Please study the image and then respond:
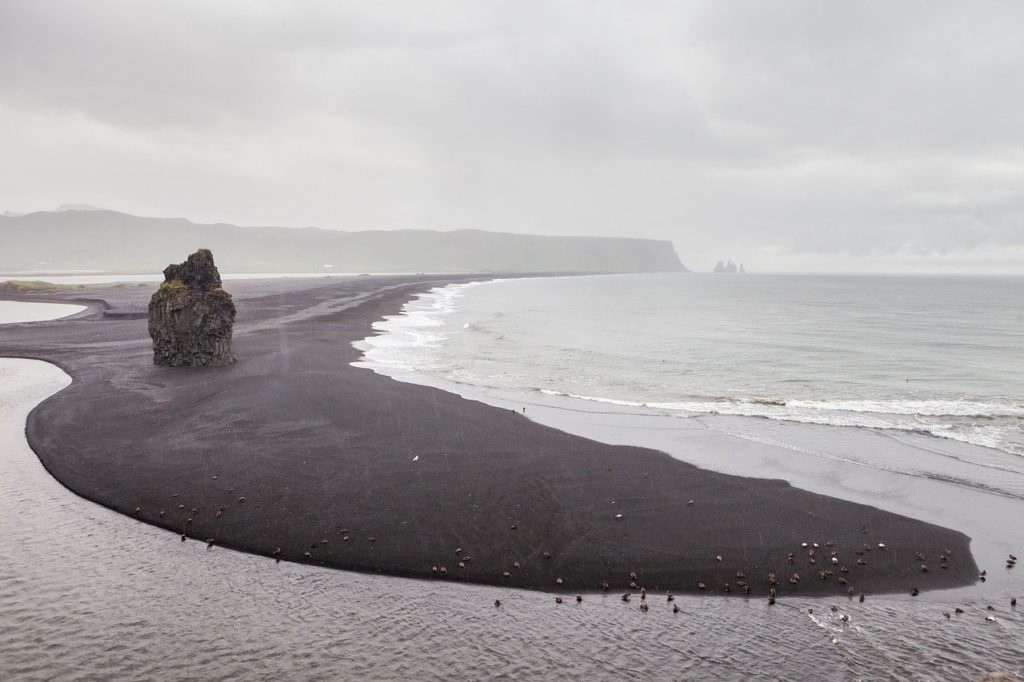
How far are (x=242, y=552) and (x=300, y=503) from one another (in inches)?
84.5

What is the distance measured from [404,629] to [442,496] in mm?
5247

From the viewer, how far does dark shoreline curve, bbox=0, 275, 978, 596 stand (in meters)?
11.9

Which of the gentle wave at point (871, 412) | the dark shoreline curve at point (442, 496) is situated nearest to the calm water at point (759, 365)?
the gentle wave at point (871, 412)

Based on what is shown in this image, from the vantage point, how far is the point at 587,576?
37.4 ft

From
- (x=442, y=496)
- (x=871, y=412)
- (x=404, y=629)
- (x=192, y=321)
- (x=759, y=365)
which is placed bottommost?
(x=404, y=629)

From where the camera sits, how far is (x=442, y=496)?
14.9 metres

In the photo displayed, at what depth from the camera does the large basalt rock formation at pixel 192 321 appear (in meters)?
30.1

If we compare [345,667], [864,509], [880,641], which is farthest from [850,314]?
[345,667]

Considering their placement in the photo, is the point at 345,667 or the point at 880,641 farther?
the point at 880,641

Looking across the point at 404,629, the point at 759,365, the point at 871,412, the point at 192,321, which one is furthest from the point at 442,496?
the point at 759,365

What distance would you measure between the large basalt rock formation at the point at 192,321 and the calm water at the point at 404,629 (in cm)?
1977

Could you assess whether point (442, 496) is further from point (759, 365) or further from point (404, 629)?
point (759, 365)

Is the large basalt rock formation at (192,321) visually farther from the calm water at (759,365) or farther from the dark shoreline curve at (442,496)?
the calm water at (759,365)

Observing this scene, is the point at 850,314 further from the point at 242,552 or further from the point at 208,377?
the point at 242,552
